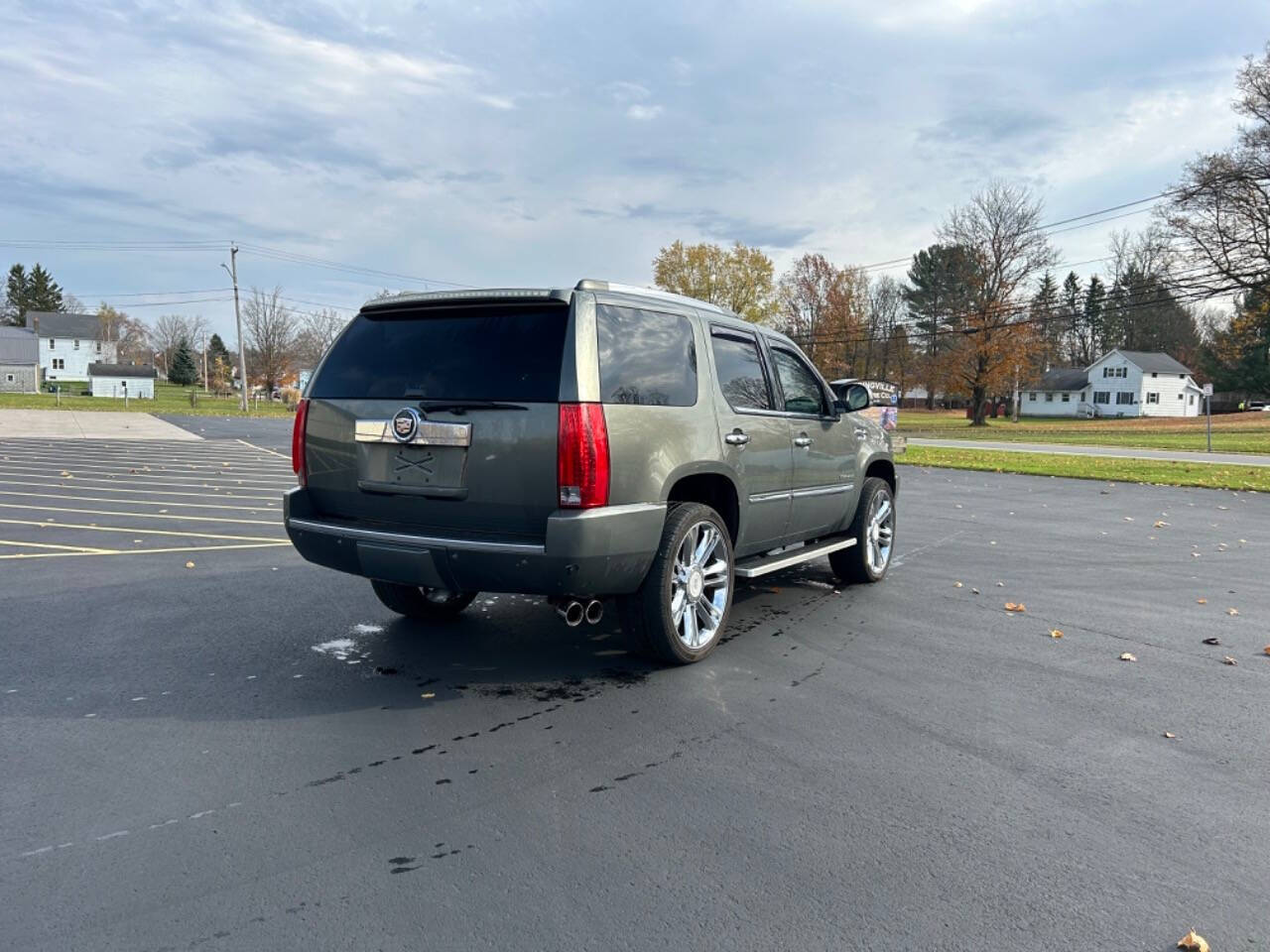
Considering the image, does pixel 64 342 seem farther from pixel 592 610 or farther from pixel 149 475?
pixel 592 610

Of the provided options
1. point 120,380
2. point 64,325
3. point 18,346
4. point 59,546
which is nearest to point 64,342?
point 64,325

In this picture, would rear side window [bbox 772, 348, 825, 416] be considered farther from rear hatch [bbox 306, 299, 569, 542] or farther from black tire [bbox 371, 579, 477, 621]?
black tire [bbox 371, 579, 477, 621]

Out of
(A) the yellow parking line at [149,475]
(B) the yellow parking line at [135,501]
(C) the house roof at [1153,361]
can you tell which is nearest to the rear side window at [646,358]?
(B) the yellow parking line at [135,501]

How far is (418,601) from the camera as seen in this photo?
217 inches

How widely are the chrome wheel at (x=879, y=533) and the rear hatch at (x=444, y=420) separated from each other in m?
3.67

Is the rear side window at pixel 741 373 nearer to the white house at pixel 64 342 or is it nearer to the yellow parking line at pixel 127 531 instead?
the yellow parking line at pixel 127 531

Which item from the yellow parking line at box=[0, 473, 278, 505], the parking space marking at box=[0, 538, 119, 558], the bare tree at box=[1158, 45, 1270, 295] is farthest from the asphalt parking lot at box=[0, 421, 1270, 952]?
the bare tree at box=[1158, 45, 1270, 295]

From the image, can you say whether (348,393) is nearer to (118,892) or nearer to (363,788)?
(363,788)

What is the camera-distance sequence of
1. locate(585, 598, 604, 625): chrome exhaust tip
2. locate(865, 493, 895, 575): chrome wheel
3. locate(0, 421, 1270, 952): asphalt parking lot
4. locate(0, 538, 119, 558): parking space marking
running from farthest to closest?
locate(0, 538, 119, 558): parking space marking
locate(865, 493, 895, 575): chrome wheel
locate(585, 598, 604, 625): chrome exhaust tip
locate(0, 421, 1270, 952): asphalt parking lot

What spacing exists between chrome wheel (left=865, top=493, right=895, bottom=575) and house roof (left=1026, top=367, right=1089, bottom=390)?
8117 centimetres

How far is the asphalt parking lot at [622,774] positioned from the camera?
95.8 inches

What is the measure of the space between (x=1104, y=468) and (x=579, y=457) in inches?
762

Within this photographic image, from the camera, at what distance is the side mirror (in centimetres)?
621

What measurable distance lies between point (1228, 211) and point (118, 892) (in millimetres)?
41316
